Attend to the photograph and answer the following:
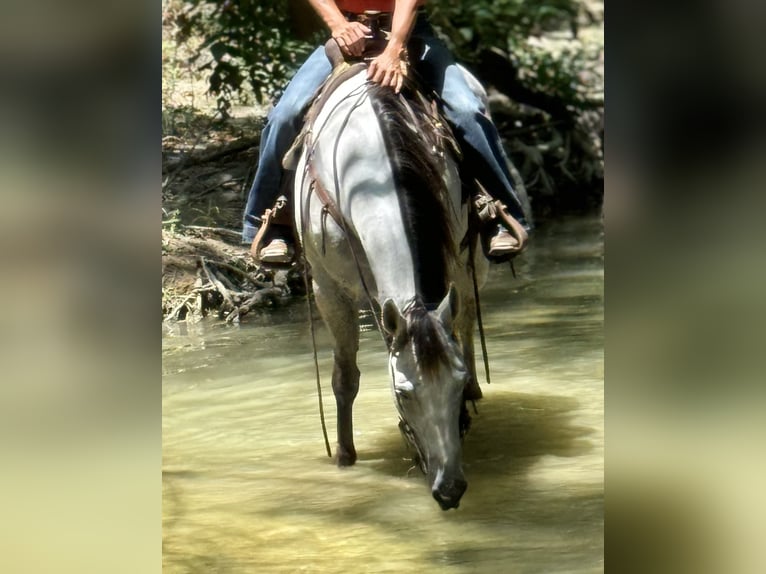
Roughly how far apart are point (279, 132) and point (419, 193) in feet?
1.79

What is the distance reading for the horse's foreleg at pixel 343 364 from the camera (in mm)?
3770

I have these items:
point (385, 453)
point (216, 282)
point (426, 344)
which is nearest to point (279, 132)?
point (216, 282)

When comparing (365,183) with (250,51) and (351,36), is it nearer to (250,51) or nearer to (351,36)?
(351,36)

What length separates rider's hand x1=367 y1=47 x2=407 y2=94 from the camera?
367 cm

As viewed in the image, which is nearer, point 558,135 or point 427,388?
point 427,388

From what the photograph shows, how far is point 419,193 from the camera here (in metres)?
3.52

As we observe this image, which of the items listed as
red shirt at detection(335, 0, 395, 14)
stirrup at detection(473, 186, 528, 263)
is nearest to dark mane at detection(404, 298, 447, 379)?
stirrup at detection(473, 186, 528, 263)

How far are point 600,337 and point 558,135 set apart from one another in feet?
2.27

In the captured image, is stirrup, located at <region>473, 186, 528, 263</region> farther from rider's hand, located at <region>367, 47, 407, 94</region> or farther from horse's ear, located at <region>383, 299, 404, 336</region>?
horse's ear, located at <region>383, 299, 404, 336</region>

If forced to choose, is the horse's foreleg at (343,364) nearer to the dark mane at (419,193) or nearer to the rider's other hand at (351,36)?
the dark mane at (419,193)
